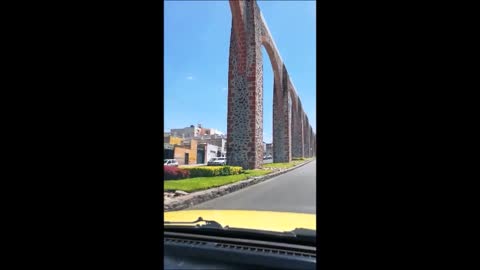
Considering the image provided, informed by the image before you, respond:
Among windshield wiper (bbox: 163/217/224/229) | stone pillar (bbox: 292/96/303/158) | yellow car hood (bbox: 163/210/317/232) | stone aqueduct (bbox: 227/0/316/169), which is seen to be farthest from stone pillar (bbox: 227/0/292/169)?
stone pillar (bbox: 292/96/303/158)

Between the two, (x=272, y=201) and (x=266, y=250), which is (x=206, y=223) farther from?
(x=272, y=201)

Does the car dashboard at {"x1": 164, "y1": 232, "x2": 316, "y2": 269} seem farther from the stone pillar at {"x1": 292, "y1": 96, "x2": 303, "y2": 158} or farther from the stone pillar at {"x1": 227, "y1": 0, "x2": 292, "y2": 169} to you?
the stone pillar at {"x1": 292, "y1": 96, "x2": 303, "y2": 158}

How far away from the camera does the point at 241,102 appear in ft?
52.3

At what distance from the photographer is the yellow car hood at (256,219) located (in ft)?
8.05

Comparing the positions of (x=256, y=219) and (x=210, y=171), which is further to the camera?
(x=210, y=171)

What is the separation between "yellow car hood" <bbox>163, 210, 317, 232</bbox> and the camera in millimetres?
2455

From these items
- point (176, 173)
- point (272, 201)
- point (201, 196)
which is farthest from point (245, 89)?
point (272, 201)

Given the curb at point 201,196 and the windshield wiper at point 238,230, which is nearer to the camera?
the windshield wiper at point 238,230

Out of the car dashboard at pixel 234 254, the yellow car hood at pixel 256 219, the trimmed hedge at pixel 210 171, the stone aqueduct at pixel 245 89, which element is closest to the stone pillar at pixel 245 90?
the stone aqueduct at pixel 245 89

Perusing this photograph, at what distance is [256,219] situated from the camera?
2732 mm

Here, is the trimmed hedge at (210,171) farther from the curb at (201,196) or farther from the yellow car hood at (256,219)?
the yellow car hood at (256,219)
